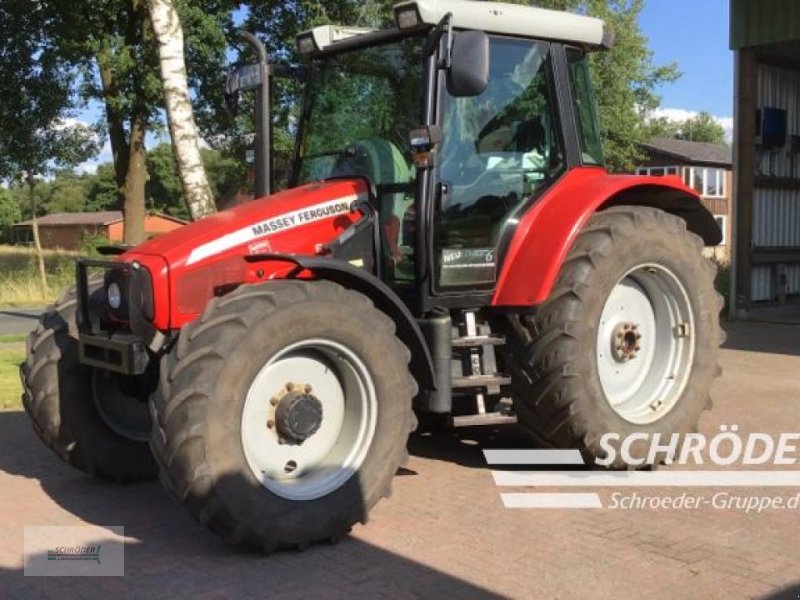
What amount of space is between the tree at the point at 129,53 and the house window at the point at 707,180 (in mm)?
34017

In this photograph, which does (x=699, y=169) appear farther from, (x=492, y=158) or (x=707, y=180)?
(x=492, y=158)

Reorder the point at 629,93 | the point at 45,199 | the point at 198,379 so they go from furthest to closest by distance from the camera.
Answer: the point at 45,199
the point at 629,93
the point at 198,379

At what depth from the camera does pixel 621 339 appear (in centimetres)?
572

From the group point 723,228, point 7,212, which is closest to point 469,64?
point 723,228

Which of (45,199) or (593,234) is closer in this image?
(593,234)

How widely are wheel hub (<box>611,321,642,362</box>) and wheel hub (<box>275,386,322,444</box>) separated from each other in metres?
2.20

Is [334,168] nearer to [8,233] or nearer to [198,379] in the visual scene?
[198,379]

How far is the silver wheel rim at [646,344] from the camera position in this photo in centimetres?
573

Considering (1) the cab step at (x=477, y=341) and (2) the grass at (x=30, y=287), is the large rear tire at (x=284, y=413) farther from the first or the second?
(2) the grass at (x=30, y=287)

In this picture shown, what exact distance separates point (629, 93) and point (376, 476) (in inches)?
1188

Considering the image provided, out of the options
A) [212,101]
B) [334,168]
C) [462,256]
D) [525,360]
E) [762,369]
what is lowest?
[762,369]

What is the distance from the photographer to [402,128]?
17.3ft

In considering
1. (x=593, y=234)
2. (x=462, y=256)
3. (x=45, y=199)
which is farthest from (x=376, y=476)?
(x=45, y=199)

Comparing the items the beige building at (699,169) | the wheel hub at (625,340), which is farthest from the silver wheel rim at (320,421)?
the beige building at (699,169)
